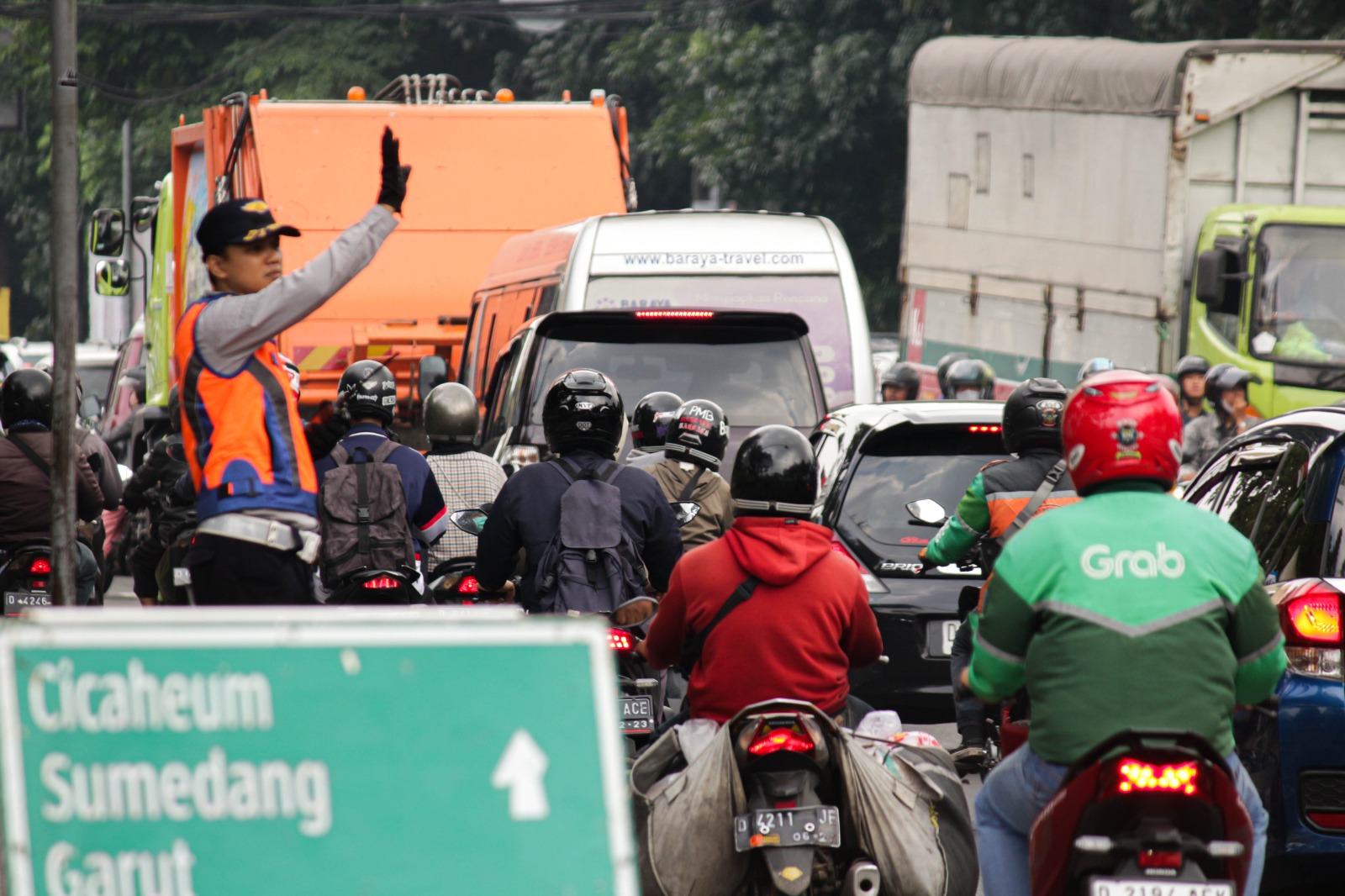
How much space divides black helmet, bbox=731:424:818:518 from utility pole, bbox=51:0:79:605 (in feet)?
8.48

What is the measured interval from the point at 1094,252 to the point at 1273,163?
2268 millimetres

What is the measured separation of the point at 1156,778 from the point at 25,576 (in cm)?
706

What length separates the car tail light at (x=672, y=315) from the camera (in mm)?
11086

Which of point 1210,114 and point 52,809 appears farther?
point 1210,114

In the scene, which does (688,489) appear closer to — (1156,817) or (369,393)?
(369,393)

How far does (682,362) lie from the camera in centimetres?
1128

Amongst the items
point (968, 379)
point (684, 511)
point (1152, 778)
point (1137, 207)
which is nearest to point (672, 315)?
point (684, 511)

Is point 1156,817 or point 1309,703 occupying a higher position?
point 1156,817

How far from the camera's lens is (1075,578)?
13.5 ft

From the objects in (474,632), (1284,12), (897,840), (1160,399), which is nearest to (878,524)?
(897,840)

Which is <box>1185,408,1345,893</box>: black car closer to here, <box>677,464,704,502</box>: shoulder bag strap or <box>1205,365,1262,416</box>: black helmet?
<box>677,464,704,502</box>: shoulder bag strap

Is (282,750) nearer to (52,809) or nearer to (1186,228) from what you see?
(52,809)

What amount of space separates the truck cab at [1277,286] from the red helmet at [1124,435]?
573 inches

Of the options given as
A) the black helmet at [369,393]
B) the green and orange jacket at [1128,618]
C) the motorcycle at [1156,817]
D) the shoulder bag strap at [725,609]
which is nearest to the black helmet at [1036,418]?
the black helmet at [369,393]
